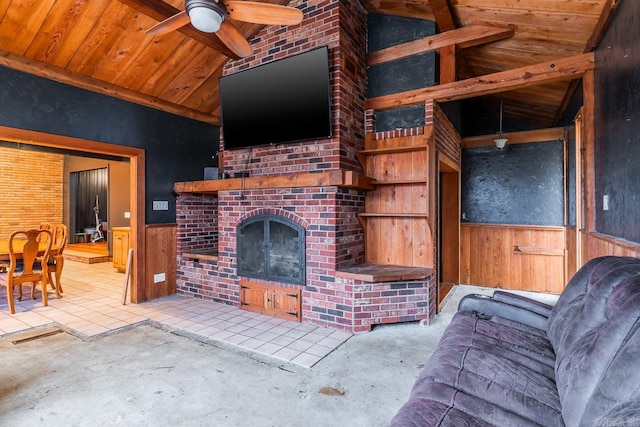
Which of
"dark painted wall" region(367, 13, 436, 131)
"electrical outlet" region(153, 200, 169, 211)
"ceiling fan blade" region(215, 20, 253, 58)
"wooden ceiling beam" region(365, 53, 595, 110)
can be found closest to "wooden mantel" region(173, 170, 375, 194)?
"electrical outlet" region(153, 200, 169, 211)

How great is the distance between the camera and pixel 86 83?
3730 millimetres

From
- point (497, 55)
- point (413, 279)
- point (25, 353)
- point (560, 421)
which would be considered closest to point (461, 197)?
point (497, 55)

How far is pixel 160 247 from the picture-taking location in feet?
14.9

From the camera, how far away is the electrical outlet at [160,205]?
4473mm

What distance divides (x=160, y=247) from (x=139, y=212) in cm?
56

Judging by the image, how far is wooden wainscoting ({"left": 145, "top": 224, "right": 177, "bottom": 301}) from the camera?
4387 millimetres

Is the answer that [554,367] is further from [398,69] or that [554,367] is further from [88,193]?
[88,193]

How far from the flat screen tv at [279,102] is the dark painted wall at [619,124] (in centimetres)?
222

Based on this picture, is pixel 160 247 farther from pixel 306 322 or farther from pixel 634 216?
pixel 634 216

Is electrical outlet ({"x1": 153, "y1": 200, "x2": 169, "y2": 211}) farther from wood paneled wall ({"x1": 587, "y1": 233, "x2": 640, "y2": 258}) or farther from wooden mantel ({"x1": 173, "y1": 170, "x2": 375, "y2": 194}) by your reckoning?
wood paneled wall ({"x1": 587, "y1": 233, "x2": 640, "y2": 258})

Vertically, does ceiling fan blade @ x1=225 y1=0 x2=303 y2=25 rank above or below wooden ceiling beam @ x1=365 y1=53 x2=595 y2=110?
above

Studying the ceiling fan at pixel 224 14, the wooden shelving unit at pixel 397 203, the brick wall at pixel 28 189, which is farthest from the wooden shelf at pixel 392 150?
the brick wall at pixel 28 189

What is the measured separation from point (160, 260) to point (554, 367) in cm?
442

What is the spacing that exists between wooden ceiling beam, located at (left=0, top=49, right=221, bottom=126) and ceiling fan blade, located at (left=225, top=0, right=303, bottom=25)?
2.42 meters
